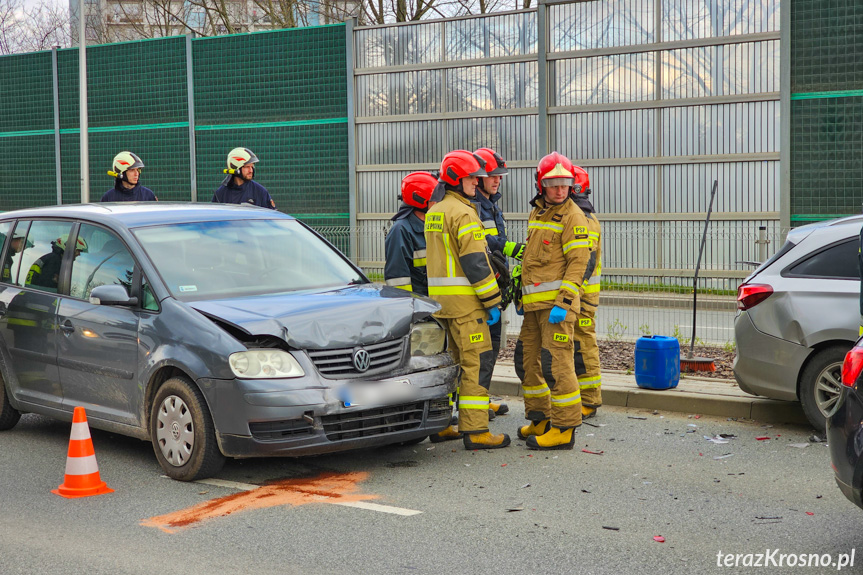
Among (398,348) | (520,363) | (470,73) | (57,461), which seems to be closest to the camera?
(398,348)

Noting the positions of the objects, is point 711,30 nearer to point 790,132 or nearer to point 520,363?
point 790,132

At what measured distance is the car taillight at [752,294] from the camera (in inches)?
288

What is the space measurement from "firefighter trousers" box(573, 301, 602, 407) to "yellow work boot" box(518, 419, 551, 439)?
0.75 metres

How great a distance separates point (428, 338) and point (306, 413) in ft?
3.81

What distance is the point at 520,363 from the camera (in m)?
7.61

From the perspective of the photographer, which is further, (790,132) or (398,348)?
(790,132)

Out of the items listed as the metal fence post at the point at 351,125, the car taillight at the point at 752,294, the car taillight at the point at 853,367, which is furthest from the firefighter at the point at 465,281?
the metal fence post at the point at 351,125

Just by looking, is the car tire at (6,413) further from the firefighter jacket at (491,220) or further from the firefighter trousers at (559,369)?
the firefighter trousers at (559,369)

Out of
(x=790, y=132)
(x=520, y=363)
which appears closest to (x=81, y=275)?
(x=520, y=363)

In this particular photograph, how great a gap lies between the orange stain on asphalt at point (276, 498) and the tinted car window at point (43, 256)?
240 cm

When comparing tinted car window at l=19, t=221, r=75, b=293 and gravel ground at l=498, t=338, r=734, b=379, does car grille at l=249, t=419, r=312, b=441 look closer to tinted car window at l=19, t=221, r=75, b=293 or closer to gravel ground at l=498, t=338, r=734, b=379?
tinted car window at l=19, t=221, r=75, b=293

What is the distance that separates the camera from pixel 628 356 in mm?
10516

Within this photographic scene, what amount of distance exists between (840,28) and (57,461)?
1368cm

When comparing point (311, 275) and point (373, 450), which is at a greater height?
point (311, 275)
